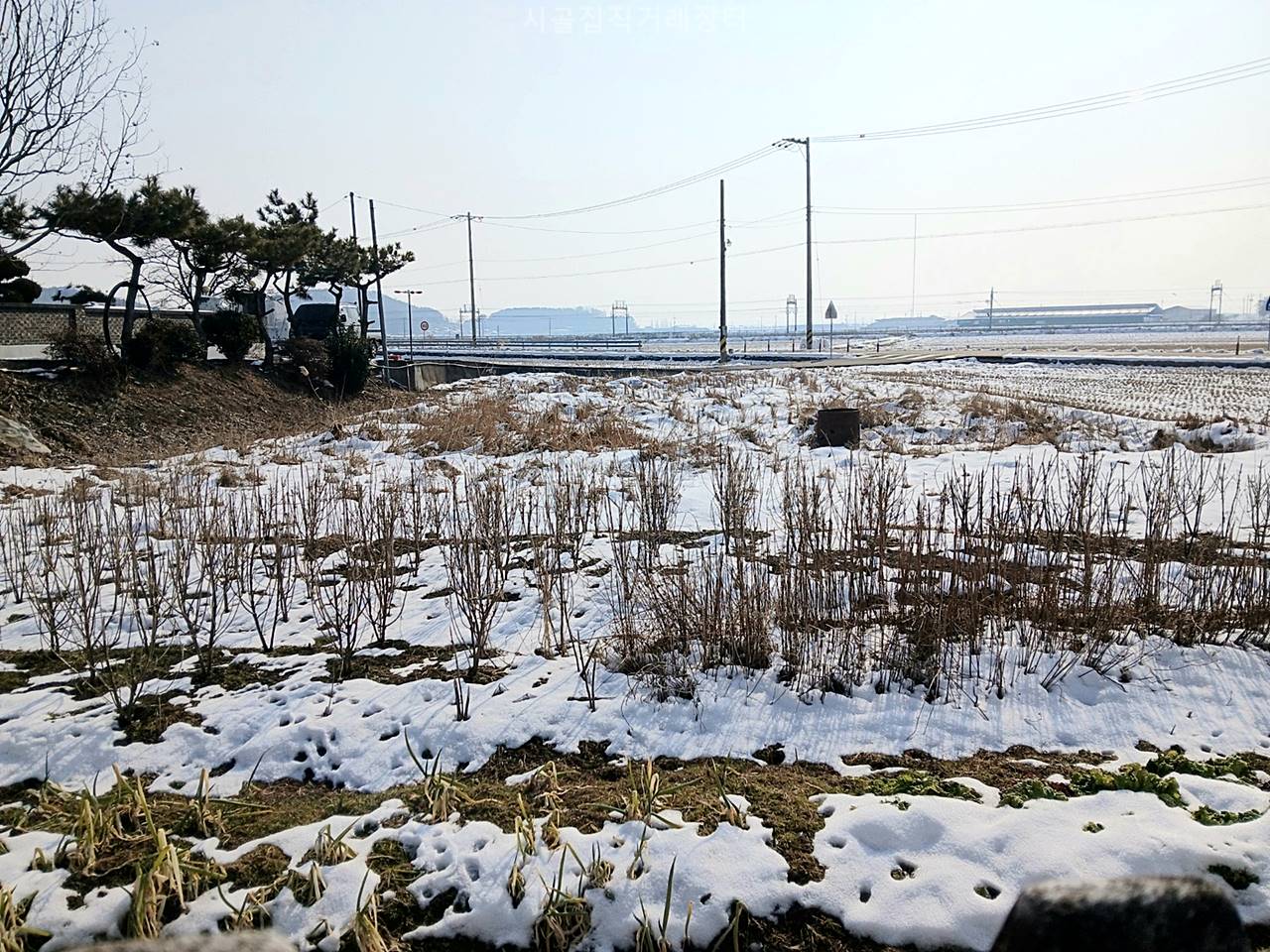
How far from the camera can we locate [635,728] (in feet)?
14.6

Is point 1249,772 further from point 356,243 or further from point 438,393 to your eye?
point 356,243

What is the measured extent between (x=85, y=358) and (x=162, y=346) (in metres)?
2.09

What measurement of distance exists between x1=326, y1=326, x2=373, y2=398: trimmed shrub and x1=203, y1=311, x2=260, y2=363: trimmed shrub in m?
2.15

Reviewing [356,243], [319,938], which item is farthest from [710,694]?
[356,243]

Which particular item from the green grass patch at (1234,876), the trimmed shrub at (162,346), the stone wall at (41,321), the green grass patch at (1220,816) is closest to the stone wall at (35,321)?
the stone wall at (41,321)

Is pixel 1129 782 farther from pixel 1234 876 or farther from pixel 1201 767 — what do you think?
pixel 1234 876

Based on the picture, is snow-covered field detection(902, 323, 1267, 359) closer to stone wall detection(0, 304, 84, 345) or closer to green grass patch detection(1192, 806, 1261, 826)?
green grass patch detection(1192, 806, 1261, 826)

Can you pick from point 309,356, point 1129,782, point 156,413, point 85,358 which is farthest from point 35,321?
point 1129,782

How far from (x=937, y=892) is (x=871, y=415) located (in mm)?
12984

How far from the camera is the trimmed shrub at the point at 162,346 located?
19.2m

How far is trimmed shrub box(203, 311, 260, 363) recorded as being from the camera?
22500 mm

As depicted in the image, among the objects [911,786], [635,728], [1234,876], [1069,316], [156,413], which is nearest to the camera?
[1234,876]

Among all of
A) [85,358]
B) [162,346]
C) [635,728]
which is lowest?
[635,728]

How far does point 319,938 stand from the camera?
2.91 metres
